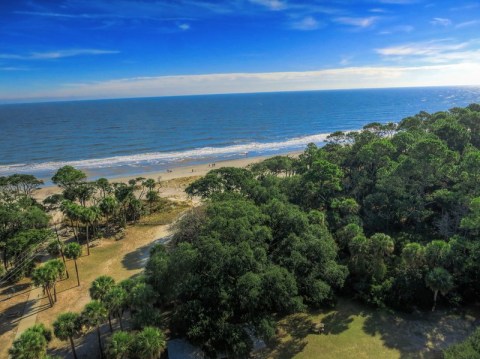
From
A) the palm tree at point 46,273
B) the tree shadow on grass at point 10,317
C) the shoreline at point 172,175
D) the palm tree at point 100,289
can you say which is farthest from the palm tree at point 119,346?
the shoreline at point 172,175

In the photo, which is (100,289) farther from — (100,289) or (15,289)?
(15,289)

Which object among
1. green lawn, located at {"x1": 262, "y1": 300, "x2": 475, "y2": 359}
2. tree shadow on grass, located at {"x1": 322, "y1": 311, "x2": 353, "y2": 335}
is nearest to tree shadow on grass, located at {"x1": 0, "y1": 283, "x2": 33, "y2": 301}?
green lawn, located at {"x1": 262, "y1": 300, "x2": 475, "y2": 359}

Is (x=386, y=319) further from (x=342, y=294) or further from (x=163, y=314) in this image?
(x=163, y=314)

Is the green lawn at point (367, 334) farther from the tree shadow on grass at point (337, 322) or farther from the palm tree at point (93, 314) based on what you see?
the palm tree at point (93, 314)

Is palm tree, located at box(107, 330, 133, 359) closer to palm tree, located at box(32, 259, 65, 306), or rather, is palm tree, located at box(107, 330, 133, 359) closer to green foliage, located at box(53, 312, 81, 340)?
green foliage, located at box(53, 312, 81, 340)

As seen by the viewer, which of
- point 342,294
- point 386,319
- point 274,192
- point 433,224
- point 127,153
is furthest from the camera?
point 127,153

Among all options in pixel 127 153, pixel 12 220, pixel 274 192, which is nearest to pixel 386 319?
pixel 274 192
